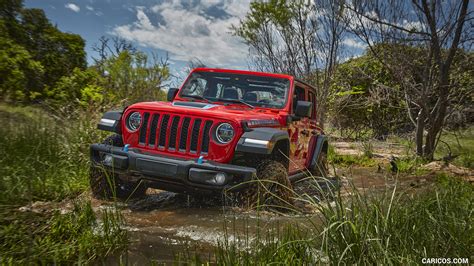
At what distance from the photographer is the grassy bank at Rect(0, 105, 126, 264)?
2.70 metres

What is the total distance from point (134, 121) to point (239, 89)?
5.02 feet

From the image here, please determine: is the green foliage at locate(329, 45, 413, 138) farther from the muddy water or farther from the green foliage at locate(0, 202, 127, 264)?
the green foliage at locate(0, 202, 127, 264)

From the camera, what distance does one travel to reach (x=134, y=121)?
4434 mm

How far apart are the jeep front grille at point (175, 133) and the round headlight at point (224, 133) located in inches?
3.6

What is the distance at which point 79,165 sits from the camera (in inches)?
213

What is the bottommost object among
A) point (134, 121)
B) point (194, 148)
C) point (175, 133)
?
point (194, 148)

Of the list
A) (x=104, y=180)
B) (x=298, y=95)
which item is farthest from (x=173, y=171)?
(x=298, y=95)

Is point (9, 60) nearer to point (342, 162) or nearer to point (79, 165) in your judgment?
point (79, 165)

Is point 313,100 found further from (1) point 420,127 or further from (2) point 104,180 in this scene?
(2) point 104,180

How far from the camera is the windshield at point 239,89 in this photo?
17.1 ft

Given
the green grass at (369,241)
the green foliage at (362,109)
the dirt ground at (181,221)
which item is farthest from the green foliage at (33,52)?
the green foliage at (362,109)

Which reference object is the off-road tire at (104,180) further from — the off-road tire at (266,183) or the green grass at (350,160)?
the green grass at (350,160)

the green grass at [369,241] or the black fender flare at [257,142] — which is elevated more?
the black fender flare at [257,142]

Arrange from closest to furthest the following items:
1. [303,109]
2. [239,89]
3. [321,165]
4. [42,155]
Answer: [303,109] < [42,155] < [239,89] < [321,165]
